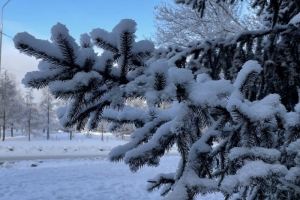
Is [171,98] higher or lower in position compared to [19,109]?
lower

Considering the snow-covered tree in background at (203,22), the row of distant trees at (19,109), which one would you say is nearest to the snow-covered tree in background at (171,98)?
the snow-covered tree in background at (203,22)

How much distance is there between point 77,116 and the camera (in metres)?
1.34

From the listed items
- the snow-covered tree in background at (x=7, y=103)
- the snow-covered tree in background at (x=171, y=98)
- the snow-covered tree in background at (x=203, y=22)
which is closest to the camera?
the snow-covered tree in background at (x=171, y=98)

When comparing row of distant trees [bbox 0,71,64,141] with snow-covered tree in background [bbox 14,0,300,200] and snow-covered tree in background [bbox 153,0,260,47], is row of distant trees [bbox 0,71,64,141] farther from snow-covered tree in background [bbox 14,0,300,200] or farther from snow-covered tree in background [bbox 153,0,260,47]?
snow-covered tree in background [bbox 14,0,300,200]

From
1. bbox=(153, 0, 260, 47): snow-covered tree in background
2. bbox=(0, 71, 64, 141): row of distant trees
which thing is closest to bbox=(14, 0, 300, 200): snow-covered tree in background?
bbox=(153, 0, 260, 47): snow-covered tree in background

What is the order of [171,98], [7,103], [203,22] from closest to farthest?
[171,98]
[203,22]
[7,103]

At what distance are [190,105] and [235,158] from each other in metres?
0.29

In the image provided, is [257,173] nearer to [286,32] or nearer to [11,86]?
[286,32]

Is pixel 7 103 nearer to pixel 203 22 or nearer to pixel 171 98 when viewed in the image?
pixel 203 22

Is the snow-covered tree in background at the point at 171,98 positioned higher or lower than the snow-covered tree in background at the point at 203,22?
lower

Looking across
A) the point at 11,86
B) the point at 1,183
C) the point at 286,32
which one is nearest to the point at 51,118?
the point at 11,86

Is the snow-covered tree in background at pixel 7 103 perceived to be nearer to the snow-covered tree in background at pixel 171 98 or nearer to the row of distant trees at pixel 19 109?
the row of distant trees at pixel 19 109

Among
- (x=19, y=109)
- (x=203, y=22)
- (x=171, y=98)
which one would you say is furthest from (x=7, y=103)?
(x=171, y=98)

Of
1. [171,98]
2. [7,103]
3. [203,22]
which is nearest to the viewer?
[171,98]
